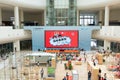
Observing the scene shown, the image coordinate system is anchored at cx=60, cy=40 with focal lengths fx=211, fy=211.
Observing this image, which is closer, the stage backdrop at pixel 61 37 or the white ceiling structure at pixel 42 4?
the white ceiling structure at pixel 42 4

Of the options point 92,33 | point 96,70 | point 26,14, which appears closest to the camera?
point 96,70

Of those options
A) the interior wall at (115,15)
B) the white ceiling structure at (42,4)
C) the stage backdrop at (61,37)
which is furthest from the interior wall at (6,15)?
the interior wall at (115,15)

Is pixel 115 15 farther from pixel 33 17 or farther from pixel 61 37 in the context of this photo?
pixel 33 17

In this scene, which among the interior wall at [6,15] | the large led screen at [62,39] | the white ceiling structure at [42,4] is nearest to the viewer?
the white ceiling structure at [42,4]

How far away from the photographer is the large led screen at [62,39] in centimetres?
3575

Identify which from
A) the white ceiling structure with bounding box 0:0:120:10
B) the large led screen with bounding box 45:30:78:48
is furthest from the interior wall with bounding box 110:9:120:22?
the large led screen with bounding box 45:30:78:48

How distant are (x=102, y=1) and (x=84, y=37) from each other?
266 inches

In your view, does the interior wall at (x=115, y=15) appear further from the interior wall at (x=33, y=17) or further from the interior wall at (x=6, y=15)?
the interior wall at (x=6, y=15)

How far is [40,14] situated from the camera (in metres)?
49.9

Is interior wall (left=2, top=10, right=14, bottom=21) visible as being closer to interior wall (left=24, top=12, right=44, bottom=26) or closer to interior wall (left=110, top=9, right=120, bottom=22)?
interior wall (left=24, top=12, right=44, bottom=26)

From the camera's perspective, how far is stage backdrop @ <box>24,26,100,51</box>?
3578 cm

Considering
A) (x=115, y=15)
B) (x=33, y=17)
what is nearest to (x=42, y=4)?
(x=33, y=17)

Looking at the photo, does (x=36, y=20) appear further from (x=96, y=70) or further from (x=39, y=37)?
(x=96, y=70)

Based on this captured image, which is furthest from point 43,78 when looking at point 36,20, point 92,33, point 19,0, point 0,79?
point 36,20
